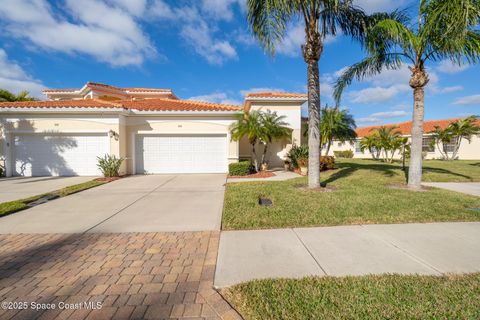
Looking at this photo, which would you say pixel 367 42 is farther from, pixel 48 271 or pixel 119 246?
pixel 48 271

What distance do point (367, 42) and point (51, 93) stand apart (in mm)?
27029

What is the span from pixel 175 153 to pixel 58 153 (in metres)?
6.30

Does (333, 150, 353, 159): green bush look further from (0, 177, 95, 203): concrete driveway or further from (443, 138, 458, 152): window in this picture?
(0, 177, 95, 203): concrete driveway

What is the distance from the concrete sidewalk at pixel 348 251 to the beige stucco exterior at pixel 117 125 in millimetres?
9030

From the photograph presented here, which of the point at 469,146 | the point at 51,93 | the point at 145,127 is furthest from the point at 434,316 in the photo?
the point at 469,146

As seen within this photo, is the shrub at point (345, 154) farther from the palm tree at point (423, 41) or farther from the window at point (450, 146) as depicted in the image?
the palm tree at point (423, 41)

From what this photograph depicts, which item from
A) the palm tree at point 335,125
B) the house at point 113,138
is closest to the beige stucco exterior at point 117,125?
the house at point 113,138

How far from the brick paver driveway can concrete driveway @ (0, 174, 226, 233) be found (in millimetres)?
474

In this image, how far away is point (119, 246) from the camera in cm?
384

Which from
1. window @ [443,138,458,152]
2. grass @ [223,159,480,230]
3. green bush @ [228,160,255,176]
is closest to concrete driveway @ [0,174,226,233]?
grass @ [223,159,480,230]

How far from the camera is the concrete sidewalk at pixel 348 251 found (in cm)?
304

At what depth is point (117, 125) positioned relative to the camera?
475 inches

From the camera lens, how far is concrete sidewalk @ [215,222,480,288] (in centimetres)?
304

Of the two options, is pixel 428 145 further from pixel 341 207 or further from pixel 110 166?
pixel 110 166
